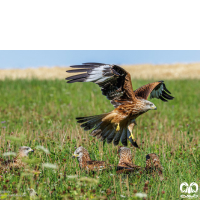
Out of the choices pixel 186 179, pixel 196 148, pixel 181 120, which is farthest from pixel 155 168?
pixel 181 120

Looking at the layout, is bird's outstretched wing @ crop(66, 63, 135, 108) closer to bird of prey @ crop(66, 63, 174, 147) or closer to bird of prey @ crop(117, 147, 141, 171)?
bird of prey @ crop(66, 63, 174, 147)

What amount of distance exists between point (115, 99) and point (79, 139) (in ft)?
6.75

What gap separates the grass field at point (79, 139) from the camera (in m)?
3.97

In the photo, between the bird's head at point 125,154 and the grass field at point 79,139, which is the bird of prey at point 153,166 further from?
the bird's head at point 125,154

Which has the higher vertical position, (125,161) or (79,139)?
(79,139)

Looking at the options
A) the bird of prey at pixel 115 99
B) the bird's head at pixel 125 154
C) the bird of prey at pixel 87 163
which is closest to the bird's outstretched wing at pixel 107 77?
the bird of prey at pixel 115 99

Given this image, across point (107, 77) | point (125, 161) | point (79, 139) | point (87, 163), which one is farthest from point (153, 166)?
point (79, 139)

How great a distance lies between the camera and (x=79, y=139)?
21.8 ft

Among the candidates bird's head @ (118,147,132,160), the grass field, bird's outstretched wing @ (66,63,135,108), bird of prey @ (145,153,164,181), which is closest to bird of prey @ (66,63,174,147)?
bird's outstretched wing @ (66,63,135,108)

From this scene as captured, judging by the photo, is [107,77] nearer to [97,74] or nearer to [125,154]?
[97,74]

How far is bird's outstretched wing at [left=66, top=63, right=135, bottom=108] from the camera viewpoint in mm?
4523

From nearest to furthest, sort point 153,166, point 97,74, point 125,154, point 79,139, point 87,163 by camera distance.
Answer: point 97,74
point 153,166
point 87,163
point 125,154
point 79,139

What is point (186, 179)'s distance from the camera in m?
4.49
